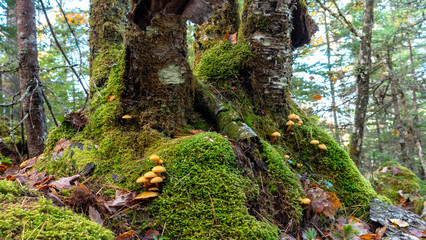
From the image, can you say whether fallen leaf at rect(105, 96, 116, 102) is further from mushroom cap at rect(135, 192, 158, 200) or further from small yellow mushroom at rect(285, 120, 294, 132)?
small yellow mushroom at rect(285, 120, 294, 132)

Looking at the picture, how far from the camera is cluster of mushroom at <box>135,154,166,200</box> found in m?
1.94

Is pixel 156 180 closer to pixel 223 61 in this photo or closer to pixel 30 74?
pixel 223 61

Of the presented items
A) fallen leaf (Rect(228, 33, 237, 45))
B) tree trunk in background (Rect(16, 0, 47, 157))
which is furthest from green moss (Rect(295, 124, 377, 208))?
tree trunk in background (Rect(16, 0, 47, 157))

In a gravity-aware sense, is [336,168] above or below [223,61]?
below

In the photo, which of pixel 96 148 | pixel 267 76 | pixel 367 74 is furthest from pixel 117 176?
pixel 367 74

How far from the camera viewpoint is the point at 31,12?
173 inches

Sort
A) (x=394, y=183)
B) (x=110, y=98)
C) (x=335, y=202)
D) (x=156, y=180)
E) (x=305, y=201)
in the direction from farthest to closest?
(x=394, y=183) < (x=110, y=98) < (x=335, y=202) < (x=305, y=201) < (x=156, y=180)

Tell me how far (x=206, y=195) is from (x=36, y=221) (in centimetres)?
113

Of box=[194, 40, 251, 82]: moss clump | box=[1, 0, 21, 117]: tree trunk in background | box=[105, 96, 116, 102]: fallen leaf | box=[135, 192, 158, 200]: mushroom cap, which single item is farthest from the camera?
box=[1, 0, 21, 117]: tree trunk in background

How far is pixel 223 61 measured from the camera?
12.4 ft

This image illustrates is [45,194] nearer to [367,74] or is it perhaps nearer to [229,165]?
[229,165]

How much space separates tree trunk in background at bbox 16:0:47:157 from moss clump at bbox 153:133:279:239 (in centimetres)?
338

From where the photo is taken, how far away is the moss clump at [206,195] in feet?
5.96

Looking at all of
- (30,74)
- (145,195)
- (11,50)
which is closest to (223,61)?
(145,195)
